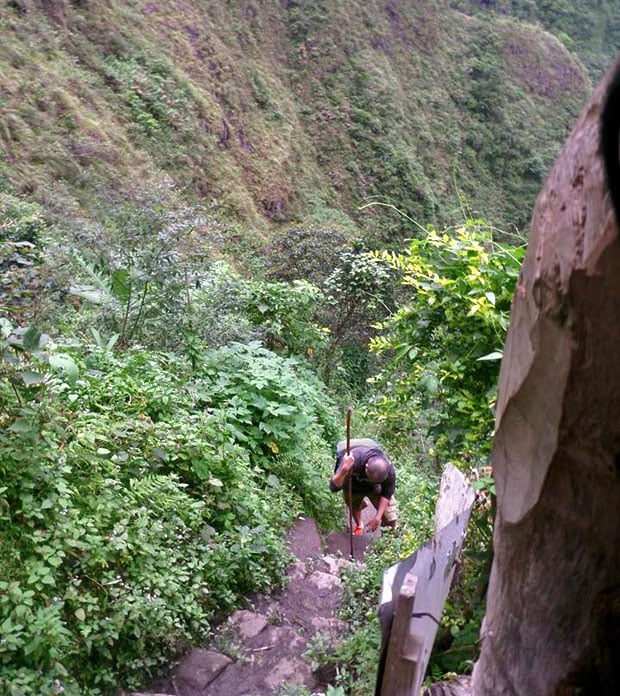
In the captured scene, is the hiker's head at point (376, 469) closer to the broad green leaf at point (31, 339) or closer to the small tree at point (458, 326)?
the small tree at point (458, 326)

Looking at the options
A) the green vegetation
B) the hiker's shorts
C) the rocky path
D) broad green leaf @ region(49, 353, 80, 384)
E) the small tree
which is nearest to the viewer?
the small tree

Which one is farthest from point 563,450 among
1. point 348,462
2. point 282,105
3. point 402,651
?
point 282,105

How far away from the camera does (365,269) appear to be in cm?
1032

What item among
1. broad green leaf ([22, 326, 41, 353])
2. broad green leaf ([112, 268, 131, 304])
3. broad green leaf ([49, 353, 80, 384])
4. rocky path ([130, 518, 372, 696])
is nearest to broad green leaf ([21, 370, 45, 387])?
broad green leaf ([22, 326, 41, 353])

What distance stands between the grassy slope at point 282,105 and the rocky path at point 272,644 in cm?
538

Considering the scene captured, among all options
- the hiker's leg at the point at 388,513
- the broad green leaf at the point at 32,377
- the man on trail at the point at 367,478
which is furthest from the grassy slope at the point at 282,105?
the broad green leaf at the point at 32,377

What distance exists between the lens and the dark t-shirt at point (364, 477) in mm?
5219

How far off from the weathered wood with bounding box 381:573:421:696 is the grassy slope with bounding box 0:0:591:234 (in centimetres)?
733

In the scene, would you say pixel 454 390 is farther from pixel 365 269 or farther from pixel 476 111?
pixel 476 111

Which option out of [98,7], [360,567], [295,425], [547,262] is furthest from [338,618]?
[98,7]

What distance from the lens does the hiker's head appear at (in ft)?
16.8

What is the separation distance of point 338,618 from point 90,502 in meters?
1.77

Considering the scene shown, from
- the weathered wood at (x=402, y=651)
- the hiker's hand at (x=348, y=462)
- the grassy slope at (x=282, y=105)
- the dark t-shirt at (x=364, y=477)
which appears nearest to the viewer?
the weathered wood at (x=402, y=651)

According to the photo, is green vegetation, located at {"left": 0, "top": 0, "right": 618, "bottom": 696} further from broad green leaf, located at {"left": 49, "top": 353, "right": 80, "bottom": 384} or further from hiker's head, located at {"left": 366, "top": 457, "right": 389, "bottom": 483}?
hiker's head, located at {"left": 366, "top": 457, "right": 389, "bottom": 483}
